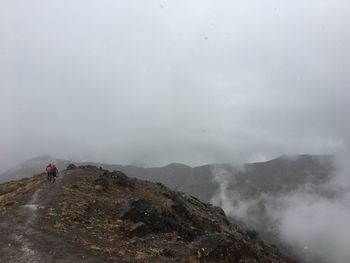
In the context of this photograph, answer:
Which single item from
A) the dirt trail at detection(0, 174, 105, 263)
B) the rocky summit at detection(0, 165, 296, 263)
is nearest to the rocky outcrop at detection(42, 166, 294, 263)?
the rocky summit at detection(0, 165, 296, 263)

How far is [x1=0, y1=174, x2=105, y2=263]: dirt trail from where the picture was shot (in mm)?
29656

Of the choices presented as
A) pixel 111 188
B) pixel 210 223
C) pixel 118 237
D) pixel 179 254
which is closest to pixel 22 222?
pixel 118 237

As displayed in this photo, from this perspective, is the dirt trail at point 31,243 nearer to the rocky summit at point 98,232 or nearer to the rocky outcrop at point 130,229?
the rocky summit at point 98,232

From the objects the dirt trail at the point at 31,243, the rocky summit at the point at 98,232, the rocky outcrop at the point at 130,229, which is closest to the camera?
the dirt trail at the point at 31,243

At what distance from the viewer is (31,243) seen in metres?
32.8

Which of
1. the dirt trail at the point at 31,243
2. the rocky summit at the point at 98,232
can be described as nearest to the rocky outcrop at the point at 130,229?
the rocky summit at the point at 98,232

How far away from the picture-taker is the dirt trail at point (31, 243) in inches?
1168

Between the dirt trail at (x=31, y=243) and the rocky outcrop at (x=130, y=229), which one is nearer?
the dirt trail at (x=31, y=243)

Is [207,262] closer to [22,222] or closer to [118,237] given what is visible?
[118,237]

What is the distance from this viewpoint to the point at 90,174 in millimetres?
67562

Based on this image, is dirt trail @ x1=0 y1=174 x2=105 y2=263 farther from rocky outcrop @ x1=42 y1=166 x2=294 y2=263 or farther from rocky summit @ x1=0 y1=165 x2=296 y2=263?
rocky outcrop @ x1=42 y1=166 x2=294 y2=263

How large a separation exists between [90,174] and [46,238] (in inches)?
1327

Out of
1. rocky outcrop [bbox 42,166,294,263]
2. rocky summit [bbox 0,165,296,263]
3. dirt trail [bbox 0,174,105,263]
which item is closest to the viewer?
dirt trail [bbox 0,174,105,263]

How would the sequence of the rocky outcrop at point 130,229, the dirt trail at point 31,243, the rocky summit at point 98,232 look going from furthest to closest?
1. the rocky outcrop at point 130,229
2. the rocky summit at point 98,232
3. the dirt trail at point 31,243
